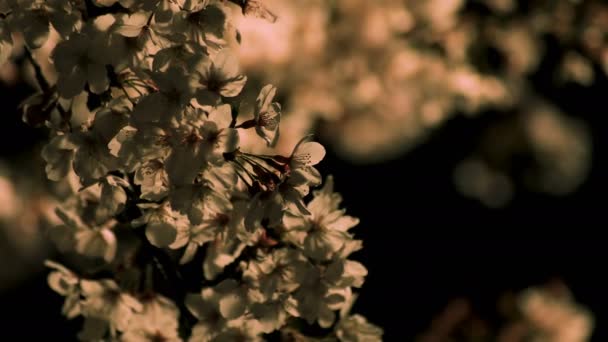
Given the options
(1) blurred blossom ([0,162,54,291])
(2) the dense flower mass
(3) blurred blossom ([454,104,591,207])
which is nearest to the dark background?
(3) blurred blossom ([454,104,591,207])

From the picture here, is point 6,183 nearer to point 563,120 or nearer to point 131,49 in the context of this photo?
point 131,49

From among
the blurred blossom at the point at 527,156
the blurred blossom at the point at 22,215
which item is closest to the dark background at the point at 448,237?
the blurred blossom at the point at 527,156

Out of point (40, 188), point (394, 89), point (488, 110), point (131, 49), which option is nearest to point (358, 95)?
point (394, 89)

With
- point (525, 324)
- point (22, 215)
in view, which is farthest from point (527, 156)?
point (22, 215)

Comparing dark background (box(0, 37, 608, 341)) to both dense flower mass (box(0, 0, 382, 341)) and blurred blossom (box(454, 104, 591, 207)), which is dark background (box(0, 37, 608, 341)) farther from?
dense flower mass (box(0, 0, 382, 341))

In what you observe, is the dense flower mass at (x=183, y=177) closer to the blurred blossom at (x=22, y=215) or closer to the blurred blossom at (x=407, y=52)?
the blurred blossom at (x=407, y=52)

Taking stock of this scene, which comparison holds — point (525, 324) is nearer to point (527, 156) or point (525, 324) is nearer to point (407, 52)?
point (407, 52)
